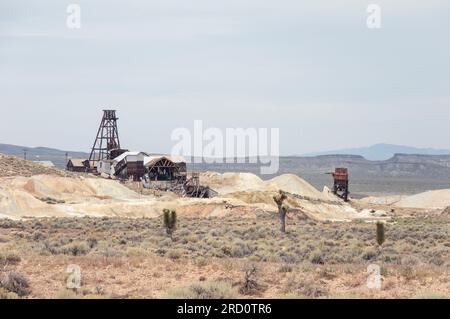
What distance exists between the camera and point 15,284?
1567cm

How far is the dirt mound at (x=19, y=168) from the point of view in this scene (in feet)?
243

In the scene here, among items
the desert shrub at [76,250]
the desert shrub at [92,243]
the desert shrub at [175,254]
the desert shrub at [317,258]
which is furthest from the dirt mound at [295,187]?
the desert shrub at [175,254]

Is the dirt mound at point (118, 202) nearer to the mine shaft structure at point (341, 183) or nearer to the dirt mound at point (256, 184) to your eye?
the dirt mound at point (256, 184)

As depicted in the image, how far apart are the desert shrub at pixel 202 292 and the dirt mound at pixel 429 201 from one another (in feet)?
258

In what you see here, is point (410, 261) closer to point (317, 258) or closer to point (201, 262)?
point (317, 258)

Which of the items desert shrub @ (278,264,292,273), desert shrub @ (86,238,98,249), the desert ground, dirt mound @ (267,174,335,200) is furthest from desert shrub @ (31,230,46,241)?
dirt mound @ (267,174,335,200)

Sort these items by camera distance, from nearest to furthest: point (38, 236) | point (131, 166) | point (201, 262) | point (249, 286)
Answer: point (249, 286), point (201, 262), point (38, 236), point (131, 166)

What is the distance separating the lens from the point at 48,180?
6606cm

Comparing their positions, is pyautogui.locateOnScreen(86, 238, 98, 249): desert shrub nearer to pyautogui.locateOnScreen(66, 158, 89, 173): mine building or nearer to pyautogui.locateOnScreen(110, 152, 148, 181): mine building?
pyautogui.locateOnScreen(110, 152, 148, 181): mine building

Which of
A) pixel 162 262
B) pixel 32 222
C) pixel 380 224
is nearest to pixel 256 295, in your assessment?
pixel 162 262

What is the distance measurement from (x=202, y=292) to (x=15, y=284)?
4.88 metres

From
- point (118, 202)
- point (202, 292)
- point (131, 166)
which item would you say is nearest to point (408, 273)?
point (202, 292)

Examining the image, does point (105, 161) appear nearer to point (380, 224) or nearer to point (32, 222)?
point (32, 222)
